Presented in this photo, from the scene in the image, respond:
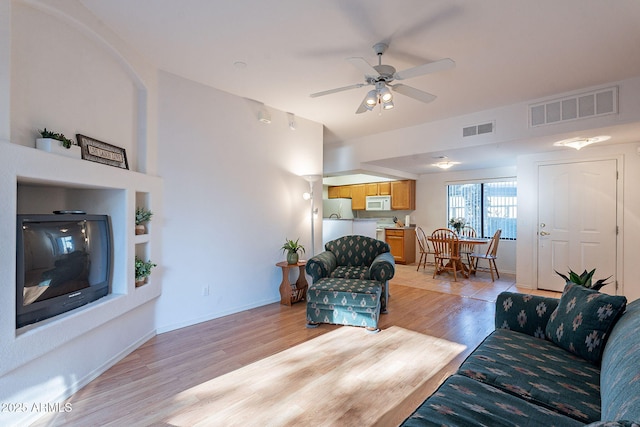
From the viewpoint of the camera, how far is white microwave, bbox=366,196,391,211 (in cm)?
757

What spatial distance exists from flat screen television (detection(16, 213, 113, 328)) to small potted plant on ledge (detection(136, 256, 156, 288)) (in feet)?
0.86

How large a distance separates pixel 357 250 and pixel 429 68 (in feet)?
7.88

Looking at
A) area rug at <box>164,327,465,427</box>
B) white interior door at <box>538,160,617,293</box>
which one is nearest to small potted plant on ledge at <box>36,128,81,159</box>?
area rug at <box>164,327,465,427</box>

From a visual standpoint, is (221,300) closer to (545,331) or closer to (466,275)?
(545,331)

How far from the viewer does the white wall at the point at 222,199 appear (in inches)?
122

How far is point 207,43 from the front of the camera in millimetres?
2527

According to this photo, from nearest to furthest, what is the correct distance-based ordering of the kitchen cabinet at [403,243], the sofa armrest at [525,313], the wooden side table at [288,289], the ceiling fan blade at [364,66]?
the sofa armrest at [525,313] < the ceiling fan blade at [364,66] < the wooden side table at [288,289] < the kitchen cabinet at [403,243]

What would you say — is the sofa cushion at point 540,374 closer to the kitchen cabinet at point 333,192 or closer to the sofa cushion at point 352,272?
the sofa cushion at point 352,272

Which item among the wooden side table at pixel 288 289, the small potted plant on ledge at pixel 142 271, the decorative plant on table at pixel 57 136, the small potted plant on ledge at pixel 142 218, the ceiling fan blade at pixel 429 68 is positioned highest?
the ceiling fan blade at pixel 429 68

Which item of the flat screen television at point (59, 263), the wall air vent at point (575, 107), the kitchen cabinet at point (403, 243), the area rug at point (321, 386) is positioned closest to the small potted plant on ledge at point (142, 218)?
the flat screen television at point (59, 263)

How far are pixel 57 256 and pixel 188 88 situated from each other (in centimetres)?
208

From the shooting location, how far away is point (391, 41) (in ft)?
8.13

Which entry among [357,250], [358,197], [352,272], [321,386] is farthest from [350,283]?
[358,197]

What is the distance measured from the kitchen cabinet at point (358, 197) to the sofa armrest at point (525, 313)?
19.5 feet
